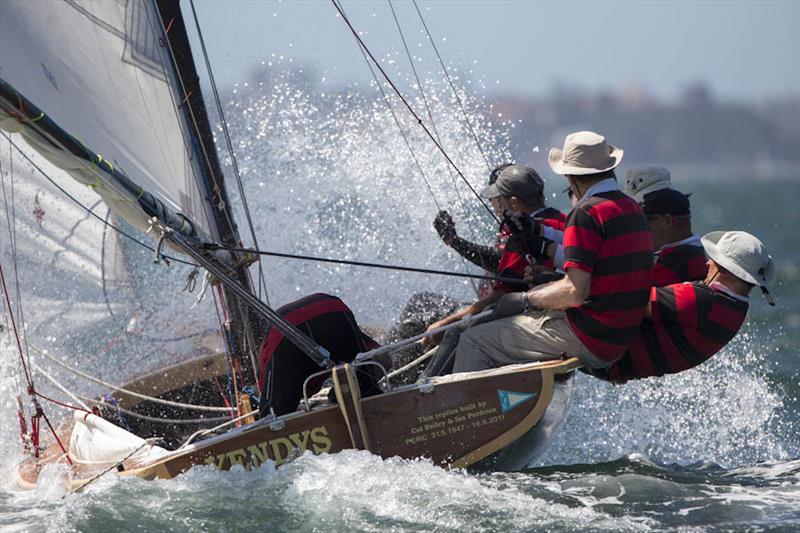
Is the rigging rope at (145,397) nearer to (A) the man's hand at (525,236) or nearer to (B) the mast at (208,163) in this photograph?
(B) the mast at (208,163)

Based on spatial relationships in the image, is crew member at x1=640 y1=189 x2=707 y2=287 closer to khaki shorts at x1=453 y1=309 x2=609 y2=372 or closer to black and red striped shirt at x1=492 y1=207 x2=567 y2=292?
black and red striped shirt at x1=492 y1=207 x2=567 y2=292

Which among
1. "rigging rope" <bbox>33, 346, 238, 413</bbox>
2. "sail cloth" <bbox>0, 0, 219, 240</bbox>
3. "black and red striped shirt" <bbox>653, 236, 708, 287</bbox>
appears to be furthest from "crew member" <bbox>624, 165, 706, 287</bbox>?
"rigging rope" <bbox>33, 346, 238, 413</bbox>

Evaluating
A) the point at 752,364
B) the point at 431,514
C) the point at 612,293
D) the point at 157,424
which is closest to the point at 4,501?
the point at 157,424

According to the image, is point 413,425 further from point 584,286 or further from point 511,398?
point 584,286

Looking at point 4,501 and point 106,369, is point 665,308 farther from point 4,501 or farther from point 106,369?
point 106,369

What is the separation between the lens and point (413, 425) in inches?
210

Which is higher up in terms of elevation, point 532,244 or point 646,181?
point 646,181

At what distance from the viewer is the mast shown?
660 centimetres

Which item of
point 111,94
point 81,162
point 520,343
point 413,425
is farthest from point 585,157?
point 111,94

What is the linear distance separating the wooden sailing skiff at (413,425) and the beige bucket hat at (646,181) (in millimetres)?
1159

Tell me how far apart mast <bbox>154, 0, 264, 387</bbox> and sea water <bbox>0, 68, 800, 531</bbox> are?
1291 mm

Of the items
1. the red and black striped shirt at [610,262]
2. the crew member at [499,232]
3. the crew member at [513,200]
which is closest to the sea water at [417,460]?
the red and black striped shirt at [610,262]

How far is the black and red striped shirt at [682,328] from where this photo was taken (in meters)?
5.64

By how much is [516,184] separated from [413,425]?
51.2 inches
